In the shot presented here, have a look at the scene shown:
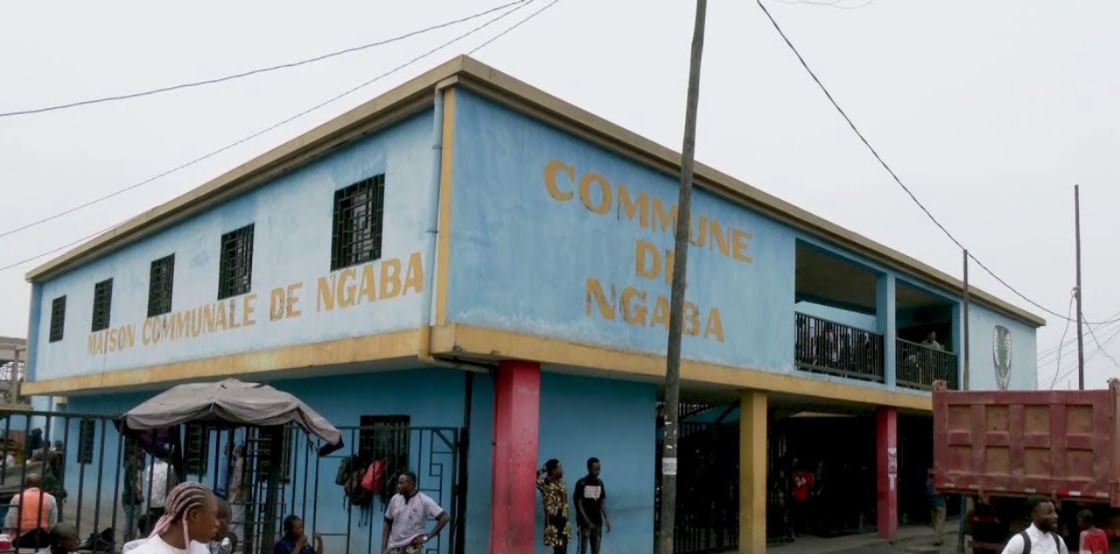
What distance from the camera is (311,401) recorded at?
1677 centimetres

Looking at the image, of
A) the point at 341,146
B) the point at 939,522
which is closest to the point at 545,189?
the point at 341,146

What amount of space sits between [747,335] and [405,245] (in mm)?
6169

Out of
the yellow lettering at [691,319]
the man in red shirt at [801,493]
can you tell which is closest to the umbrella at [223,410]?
the yellow lettering at [691,319]

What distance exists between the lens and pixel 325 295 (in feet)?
45.7

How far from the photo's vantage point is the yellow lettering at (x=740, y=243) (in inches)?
638

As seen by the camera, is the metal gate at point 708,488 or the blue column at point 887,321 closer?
the metal gate at point 708,488

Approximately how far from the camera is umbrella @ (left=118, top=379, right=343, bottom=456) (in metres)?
9.62

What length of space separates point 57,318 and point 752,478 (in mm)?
16117

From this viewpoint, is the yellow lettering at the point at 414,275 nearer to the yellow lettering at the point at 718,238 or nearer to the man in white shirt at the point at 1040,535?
the yellow lettering at the point at 718,238

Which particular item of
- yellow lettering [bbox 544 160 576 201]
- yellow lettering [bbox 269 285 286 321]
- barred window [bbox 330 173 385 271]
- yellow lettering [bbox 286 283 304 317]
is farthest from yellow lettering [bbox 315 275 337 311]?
yellow lettering [bbox 544 160 576 201]

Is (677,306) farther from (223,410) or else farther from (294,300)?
(294,300)

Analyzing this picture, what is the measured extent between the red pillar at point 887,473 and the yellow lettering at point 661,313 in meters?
8.09

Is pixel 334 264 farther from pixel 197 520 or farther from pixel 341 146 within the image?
pixel 197 520

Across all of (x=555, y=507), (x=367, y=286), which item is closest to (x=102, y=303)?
(x=367, y=286)
